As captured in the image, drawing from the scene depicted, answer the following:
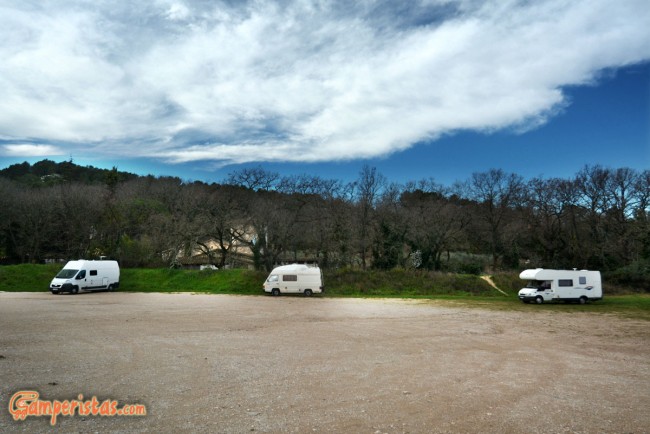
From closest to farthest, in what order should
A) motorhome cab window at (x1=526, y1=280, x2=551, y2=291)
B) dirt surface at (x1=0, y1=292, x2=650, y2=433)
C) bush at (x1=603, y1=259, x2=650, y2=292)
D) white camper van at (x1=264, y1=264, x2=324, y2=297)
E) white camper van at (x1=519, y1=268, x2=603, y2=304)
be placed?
dirt surface at (x1=0, y1=292, x2=650, y2=433) → white camper van at (x1=519, y1=268, x2=603, y2=304) → motorhome cab window at (x1=526, y1=280, x2=551, y2=291) → white camper van at (x1=264, y1=264, x2=324, y2=297) → bush at (x1=603, y1=259, x2=650, y2=292)

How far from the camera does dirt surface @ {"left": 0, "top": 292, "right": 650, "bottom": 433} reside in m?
7.05

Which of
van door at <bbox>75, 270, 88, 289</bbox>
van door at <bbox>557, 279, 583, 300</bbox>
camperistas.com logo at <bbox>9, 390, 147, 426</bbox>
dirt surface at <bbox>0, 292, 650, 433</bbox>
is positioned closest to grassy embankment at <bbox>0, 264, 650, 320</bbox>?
van door at <bbox>75, 270, 88, 289</bbox>

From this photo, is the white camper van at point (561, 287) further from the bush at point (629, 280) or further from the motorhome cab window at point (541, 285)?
the bush at point (629, 280)

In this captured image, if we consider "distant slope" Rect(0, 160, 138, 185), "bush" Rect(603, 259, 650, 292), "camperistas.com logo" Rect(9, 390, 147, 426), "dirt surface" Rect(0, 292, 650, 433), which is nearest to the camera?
"dirt surface" Rect(0, 292, 650, 433)

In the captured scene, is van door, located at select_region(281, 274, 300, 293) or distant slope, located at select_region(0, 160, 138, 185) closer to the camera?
van door, located at select_region(281, 274, 300, 293)

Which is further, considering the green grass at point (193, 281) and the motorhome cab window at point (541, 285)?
the green grass at point (193, 281)

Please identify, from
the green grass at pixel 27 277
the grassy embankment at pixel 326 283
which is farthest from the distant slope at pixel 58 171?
the grassy embankment at pixel 326 283

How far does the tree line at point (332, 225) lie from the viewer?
46062 mm

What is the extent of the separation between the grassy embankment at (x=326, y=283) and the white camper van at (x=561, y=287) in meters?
4.86

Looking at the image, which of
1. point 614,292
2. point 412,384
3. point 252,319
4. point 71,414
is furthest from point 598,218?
point 71,414

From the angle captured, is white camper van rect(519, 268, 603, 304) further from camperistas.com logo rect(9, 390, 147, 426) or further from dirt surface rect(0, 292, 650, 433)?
camperistas.com logo rect(9, 390, 147, 426)

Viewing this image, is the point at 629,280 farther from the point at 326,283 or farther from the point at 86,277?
the point at 86,277

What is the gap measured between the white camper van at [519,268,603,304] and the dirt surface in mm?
14941

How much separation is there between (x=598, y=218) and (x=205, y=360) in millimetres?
57351
